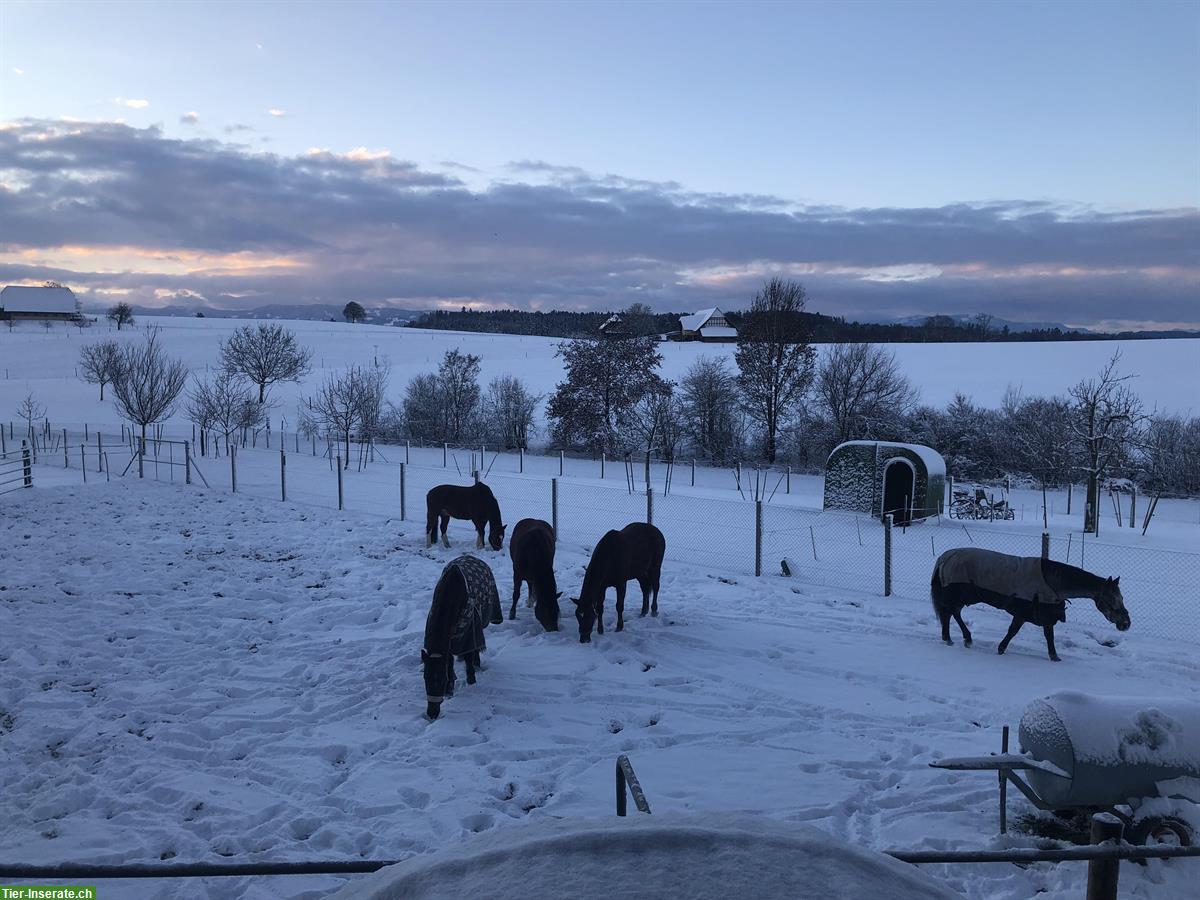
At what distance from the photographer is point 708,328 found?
85625mm

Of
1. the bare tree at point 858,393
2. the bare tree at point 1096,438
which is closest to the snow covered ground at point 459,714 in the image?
the bare tree at point 1096,438

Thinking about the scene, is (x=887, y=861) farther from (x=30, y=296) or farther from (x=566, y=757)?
(x=30, y=296)


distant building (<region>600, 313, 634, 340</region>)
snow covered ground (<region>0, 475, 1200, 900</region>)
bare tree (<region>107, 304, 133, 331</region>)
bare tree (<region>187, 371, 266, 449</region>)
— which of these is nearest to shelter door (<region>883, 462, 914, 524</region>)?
snow covered ground (<region>0, 475, 1200, 900</region>)

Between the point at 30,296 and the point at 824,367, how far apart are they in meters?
94.0

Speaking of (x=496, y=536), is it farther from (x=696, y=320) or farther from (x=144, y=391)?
(x=696, y=320)

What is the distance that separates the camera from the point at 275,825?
5062 mm

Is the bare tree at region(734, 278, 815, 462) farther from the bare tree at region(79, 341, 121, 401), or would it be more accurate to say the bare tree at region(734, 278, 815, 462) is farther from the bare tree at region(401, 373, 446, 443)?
the bare tree at region(79, 341, 121, 401)

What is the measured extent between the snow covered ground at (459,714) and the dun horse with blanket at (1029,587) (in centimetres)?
53

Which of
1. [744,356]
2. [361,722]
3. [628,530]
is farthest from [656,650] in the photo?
[744,356]

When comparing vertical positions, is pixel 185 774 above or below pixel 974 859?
below

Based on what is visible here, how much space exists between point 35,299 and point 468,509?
332 feet

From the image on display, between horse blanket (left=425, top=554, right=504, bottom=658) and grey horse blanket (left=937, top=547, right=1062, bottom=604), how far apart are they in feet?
17.1

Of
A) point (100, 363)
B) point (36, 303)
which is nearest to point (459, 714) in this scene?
point (100, 363)

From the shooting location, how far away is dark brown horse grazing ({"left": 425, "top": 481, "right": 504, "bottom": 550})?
1379 centimetres
